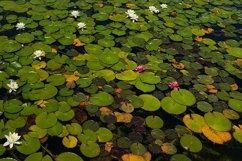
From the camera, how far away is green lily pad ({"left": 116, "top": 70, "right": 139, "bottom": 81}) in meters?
4.20

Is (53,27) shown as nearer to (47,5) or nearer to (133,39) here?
(47,5)

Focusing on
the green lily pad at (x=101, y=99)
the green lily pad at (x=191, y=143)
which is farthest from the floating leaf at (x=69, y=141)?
the green lily pad at (x=191, y=143)

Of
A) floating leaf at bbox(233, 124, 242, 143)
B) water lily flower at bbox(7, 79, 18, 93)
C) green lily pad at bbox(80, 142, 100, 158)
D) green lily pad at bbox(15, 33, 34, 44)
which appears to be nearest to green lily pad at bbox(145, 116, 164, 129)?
green lily pad at bbox(80, 142, 100, 158)

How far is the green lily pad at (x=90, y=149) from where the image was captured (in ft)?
10.4

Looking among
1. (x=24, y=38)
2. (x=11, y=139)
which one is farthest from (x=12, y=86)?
(x=24, y=38)

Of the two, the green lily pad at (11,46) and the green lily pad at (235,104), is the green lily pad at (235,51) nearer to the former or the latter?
the green lily pad at (235,104)

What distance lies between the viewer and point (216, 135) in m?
3.52

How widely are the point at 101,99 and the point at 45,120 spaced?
0.72 meters

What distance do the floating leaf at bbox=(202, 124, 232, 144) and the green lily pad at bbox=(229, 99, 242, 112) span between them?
47cm

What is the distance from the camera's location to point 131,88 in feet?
13.4

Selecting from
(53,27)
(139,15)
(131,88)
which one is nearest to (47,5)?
(53,27)

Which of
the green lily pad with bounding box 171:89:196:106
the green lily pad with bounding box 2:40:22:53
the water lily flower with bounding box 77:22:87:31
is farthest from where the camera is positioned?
the water lily flower with bounding box 77:22:87:31

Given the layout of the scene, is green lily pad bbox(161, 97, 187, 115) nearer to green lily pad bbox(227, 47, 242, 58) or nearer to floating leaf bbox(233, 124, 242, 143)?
floating leaf bbox(233, 124, 242, 143)

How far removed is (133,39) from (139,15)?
0.92 m
